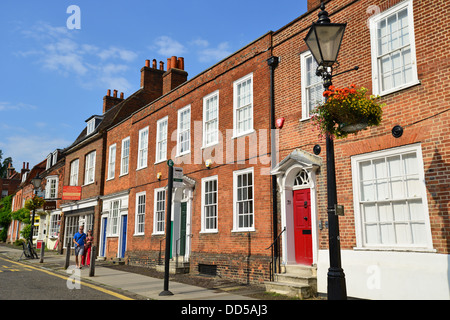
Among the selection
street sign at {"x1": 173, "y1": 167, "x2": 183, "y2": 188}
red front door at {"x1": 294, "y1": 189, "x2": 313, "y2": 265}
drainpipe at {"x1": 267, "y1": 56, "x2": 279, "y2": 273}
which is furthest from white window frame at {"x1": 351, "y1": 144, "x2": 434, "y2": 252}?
street sign at {"x1": 173, "y1": 167, "x2": 183, "y2": 188}

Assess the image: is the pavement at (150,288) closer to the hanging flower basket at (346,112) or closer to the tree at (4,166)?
the hanging flower basket at (346,112)

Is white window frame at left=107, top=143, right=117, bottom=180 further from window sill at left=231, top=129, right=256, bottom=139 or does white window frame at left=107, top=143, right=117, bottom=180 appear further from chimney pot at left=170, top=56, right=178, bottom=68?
window sill at left=231, top=129, right=256, bottom=139

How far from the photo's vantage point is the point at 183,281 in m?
12.5

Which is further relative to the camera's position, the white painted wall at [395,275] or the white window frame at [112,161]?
the white window frame at [112,161]

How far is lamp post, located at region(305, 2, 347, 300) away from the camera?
17.3 feet

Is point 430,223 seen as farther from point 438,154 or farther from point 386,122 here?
point 386,122

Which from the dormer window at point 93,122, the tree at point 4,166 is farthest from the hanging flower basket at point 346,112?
Result: the tree at point 4,166

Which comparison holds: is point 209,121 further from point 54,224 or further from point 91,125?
point 54,224

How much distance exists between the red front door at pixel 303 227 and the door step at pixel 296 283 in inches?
17.0

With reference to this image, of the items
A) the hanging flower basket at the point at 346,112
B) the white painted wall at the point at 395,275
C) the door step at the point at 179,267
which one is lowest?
the door step at the point at 179,267

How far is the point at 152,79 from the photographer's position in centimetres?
2584

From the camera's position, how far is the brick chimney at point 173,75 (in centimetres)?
2042
